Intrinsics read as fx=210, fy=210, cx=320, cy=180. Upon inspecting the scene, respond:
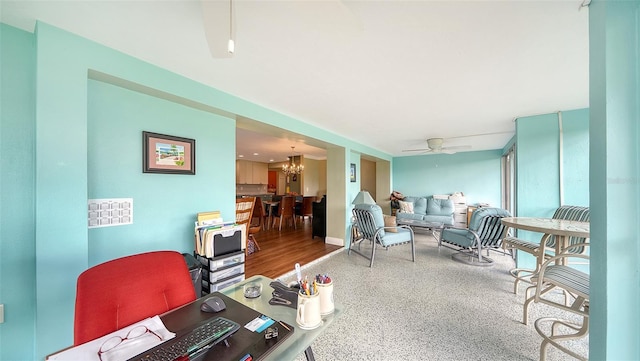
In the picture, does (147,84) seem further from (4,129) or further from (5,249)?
(5,249)

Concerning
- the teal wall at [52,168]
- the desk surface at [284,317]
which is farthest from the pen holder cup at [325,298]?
the teal wall at [52,168]

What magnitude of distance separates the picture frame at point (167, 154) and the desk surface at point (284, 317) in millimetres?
1392

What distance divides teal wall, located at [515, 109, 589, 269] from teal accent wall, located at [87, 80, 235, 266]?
13.4ft

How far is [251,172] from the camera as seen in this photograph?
8391 mm

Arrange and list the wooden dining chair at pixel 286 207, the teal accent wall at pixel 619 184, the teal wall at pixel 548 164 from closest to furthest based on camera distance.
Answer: the teal accent wall at pixel 619 184, the teal wall at pixel 548 164, the wooden dining chair at pixel 286 207

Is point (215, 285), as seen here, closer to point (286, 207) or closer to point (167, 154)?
point (167, 154)

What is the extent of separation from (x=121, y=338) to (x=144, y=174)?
1.53 metres

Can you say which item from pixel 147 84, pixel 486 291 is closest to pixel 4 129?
pixel 147 84

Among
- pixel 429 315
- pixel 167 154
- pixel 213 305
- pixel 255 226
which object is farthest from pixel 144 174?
pixel 429 315

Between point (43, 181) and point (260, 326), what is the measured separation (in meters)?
1.59

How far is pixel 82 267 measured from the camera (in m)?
1.36

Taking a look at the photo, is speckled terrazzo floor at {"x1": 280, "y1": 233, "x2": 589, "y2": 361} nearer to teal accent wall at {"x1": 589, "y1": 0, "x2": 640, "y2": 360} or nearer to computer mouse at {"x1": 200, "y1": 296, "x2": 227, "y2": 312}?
teal accent wall at {"x1": 589, "y1": 0, "x2": 640, "y2": 360}

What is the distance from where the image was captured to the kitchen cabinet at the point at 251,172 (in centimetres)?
793

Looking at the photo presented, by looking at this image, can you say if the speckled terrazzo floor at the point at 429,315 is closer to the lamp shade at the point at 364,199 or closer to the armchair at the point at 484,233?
the armchair at the point at 484,233
